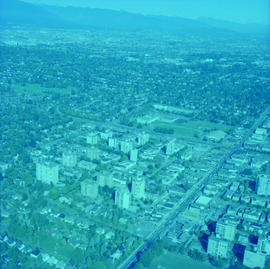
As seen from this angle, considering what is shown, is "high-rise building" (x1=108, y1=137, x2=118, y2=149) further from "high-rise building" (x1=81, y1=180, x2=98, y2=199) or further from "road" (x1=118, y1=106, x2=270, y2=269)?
"high-rise building" (x1=81, y1=180, x2=98, y2=199)

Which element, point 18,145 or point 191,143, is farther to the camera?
point 191,143

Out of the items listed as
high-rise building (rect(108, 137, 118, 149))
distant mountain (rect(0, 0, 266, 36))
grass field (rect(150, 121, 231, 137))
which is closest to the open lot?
grass field (rect(150, 121, 231, 137))

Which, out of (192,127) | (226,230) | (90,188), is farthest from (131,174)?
(192,127)

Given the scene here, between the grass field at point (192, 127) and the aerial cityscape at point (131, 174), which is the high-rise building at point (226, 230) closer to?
the aerial cityscape at point (131, 174)

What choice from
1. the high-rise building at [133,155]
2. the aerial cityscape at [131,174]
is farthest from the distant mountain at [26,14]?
the high-rise building at [133,155]

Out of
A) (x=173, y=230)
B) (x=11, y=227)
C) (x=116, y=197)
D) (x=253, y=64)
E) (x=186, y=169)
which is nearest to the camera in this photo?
(x=11, y=227)

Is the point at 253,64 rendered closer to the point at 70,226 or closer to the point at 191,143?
the point at 191,143

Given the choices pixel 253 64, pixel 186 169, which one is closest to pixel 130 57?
pixel 253 64
